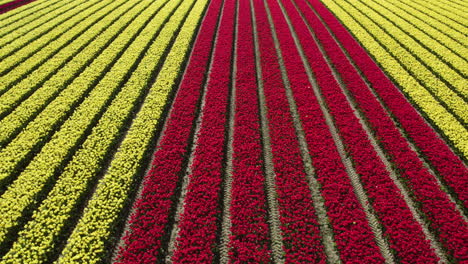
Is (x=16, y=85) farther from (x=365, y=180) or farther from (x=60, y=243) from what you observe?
(x=365, y=180)

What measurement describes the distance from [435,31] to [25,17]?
1643 inches

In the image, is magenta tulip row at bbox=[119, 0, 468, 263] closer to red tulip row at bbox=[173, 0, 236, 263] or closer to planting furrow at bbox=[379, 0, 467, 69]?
red tulip row at bbox=[173, 0, 236, 263]

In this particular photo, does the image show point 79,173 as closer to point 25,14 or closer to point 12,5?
point 25,14

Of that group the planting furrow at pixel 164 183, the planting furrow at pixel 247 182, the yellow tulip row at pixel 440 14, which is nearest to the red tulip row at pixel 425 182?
the planting furrow at pixel 247 182

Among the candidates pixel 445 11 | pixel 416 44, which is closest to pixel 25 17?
pixel 416 44

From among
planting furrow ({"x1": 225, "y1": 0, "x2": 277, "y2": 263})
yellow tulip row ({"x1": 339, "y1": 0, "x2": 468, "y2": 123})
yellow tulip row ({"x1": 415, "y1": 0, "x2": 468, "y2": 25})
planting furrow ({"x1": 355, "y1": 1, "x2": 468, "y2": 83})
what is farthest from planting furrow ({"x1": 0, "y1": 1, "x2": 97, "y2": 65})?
yellow tulip row ({"x1": 415, "y1": 0, "x2": 468, "y2": 25})

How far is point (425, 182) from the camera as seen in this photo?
1241cm

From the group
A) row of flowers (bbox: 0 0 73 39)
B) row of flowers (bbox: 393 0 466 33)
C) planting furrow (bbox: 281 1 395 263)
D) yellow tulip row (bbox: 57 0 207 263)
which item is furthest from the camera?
row of flowers (bbox: 393 0 466 33)

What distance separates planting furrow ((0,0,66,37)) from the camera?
95.2 ft

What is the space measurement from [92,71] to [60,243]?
43.2 feet

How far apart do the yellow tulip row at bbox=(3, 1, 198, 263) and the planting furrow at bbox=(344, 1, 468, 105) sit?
18.1 meters

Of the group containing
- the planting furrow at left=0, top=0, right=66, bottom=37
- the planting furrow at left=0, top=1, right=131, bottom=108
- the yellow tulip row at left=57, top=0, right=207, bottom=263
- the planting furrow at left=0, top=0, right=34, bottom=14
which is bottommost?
the yellow tulip row at left=57, top=0, right=207, bottom=263

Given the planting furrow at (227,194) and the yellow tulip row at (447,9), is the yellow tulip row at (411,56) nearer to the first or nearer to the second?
the yellow tulip row at (447,9)

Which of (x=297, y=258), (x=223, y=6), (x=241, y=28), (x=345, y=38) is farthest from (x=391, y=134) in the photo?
(x=223, y=6)
